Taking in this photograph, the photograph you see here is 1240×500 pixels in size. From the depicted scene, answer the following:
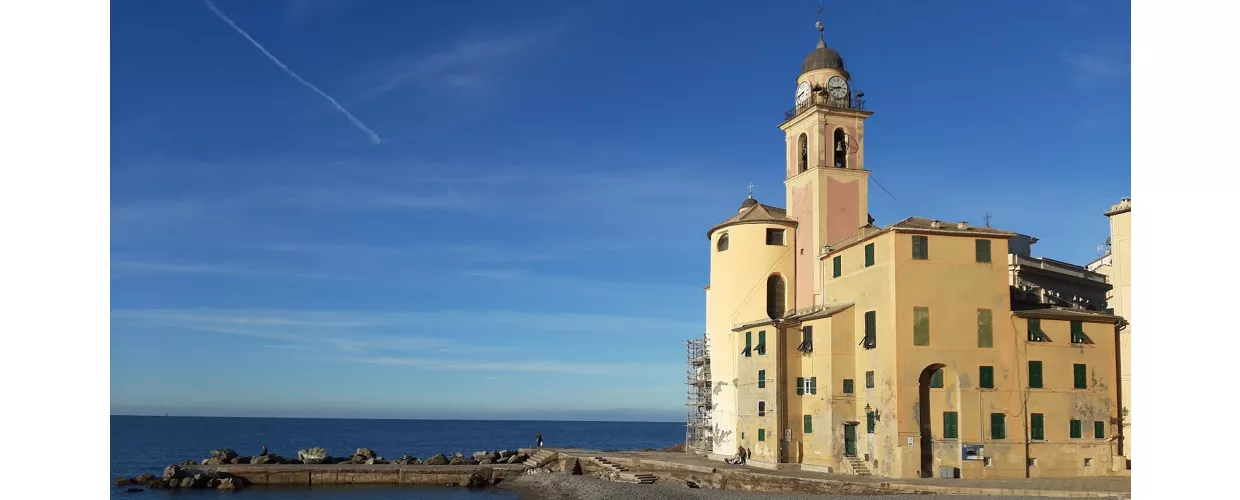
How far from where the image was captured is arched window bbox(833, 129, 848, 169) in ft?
153

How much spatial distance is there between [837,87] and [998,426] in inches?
707

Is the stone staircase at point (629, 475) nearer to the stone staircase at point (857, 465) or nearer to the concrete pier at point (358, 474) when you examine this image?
the stone staircase at point (857, 465)

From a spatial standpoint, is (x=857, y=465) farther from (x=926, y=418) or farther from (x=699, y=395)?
(x=699, y=395)

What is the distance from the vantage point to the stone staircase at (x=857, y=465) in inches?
1468

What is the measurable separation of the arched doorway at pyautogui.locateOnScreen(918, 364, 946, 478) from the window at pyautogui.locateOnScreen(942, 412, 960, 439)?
0.44 metres

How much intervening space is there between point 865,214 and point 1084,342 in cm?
1174

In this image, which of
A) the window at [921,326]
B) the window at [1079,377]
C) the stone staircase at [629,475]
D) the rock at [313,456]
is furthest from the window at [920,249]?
the rock at [313,456]

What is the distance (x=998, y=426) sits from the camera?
35875 millimetres

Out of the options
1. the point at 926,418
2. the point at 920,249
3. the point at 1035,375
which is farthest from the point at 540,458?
the point at 1035,375

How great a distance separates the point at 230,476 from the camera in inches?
2066
